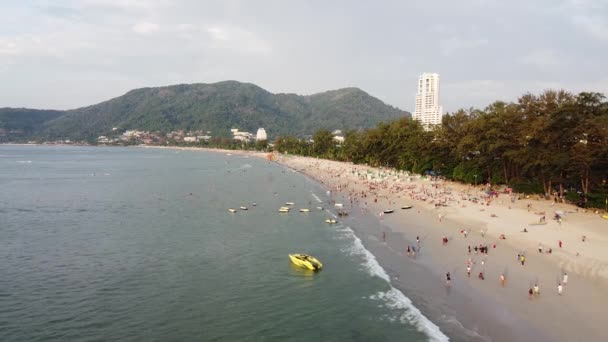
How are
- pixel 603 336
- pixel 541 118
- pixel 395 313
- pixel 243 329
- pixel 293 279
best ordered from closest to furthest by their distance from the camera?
pixel 603 336 → pixel 243 329 → pixel 395 313 → pixel 293 279 → pixel 541 118

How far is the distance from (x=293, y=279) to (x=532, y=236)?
21572 mm

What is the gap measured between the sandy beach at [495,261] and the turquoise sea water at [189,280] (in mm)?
1945

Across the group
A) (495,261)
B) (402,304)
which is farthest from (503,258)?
(402,304)

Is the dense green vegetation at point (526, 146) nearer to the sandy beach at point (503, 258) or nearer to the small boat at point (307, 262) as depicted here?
the sandy beach at point (503, 258)

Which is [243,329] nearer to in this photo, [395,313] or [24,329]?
[395,313]

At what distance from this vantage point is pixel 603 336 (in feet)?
63.6

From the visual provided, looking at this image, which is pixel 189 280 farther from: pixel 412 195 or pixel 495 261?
pixel 412 195

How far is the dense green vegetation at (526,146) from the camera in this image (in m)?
49.5

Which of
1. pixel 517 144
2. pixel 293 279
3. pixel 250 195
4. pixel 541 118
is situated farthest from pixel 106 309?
pixel 517 144

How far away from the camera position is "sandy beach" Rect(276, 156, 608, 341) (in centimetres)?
2139

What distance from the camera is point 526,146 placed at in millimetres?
56781

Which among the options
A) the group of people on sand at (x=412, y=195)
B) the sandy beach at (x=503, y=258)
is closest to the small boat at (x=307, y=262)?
the sandy beach at (x=503, y=258)

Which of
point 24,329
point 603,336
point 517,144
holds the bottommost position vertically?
point 24,329

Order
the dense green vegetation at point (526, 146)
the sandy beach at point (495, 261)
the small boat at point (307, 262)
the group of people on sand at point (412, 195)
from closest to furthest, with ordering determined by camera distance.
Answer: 1. the sandy beach at point (495, 261)
2. the group of people on sand at point (412, 195)
3. the small boat at point (307, 262)
4. the dense green vegetation at point (526, 146)
